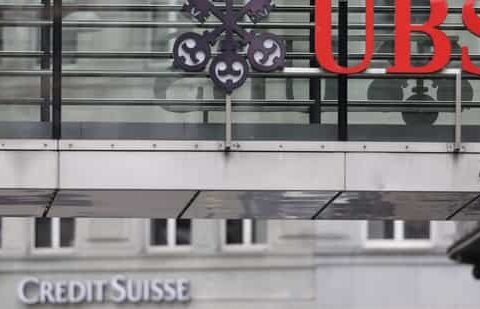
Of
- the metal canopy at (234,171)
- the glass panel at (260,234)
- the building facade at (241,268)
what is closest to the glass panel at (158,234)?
the building facade at (241,268)

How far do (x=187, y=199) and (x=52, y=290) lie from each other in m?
18.4

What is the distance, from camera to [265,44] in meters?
13.2

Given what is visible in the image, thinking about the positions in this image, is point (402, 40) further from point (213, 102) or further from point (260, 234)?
point (260, 234)

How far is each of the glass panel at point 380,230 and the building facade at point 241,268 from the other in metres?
0.02

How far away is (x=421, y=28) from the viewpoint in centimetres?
1323

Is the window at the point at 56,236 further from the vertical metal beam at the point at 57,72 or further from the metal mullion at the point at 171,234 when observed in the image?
the vertical metal beam at the point at 57,72

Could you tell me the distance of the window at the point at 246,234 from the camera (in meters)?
31.6

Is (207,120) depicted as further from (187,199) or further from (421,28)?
(421,28)

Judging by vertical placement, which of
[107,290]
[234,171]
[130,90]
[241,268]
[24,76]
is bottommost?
[107,290]

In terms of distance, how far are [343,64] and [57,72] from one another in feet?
8.52

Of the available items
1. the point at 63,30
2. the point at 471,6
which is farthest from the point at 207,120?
the point at 471,6

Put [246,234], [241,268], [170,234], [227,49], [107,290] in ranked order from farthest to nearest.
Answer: [170,234], [246,234], [107,290], [241,268], [227,49]

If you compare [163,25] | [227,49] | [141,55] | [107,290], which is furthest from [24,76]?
[107,290]

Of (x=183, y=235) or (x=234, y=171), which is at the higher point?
(x=234, y=171)
